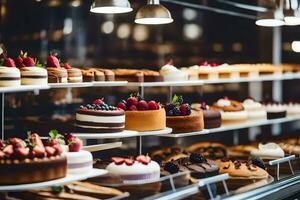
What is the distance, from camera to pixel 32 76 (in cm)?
461

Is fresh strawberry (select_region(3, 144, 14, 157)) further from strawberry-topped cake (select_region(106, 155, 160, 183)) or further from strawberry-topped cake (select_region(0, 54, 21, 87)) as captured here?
strawberry-topped cake (select_region(106, 155, 160, 183))

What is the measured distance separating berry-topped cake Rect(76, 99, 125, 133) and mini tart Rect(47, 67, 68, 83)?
0.31 meters

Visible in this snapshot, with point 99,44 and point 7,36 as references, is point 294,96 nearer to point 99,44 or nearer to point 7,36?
point 99,44

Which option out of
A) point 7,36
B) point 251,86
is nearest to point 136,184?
point 7,36

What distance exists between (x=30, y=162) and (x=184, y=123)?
2.29 meters

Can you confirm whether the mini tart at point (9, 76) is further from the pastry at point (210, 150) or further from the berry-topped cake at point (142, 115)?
the pastry at point (210, 150)

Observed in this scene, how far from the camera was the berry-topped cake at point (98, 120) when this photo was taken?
16.8 ft

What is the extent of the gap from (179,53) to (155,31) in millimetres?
533

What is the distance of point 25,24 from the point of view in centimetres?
664

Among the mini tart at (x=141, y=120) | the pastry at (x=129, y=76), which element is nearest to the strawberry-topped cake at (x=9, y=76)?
the mini tart at (x=141, y=120)

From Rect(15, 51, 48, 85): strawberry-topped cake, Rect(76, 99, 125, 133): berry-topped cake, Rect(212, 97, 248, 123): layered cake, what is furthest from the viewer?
Rect(212, 97, 248, 123): layered cake

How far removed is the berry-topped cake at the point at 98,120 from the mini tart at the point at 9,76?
0.81m

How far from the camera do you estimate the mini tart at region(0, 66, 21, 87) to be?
4355 millimetres

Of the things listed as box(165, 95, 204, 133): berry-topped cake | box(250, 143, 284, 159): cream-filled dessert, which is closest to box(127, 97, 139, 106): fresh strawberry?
box(165, 95, 204, 133): berry-topped cake
